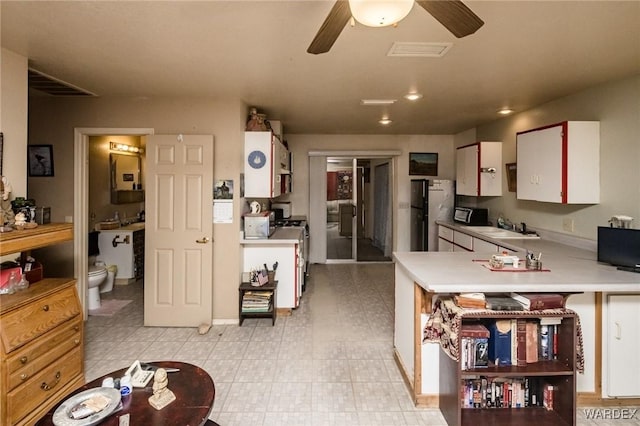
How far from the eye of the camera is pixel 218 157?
144 inches

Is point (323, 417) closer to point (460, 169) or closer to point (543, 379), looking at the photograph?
point (543, 379)

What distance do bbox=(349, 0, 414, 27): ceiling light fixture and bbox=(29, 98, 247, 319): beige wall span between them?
257 centimetres

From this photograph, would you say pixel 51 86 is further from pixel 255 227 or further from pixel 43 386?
pixel 43 386

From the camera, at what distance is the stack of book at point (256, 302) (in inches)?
142

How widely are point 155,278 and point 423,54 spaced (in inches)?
130

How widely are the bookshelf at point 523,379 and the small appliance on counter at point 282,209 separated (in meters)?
4.07

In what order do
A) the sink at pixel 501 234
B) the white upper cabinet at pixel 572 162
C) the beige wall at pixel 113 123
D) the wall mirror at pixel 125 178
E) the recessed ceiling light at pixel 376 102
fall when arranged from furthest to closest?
the wall mirror at pixel 125 178, the sink at pixel 501 234, the recessed ceiling light at pixel 376 102, the beige wall at pixel 113 123, the white upper cabinet at pixel 572 162

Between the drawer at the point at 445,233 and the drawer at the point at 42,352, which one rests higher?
the drawer at the point at 445,233

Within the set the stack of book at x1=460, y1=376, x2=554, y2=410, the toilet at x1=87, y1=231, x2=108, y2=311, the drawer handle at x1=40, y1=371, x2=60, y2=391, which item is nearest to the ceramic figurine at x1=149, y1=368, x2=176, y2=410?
the drawer handle at x1=40, y1=371, x2=60, y2=391

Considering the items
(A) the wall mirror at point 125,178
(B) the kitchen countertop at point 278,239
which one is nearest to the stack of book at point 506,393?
(B) the kitchen countertop at point 278,239

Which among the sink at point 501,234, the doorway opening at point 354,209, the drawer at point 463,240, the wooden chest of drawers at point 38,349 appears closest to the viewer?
the wooden chest of drawers at point 38,349

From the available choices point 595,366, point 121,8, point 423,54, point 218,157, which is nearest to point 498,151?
point 423,54

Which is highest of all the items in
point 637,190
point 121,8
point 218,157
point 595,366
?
point 121,8

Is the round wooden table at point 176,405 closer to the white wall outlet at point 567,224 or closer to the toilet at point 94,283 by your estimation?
the toilet at point 94,283
